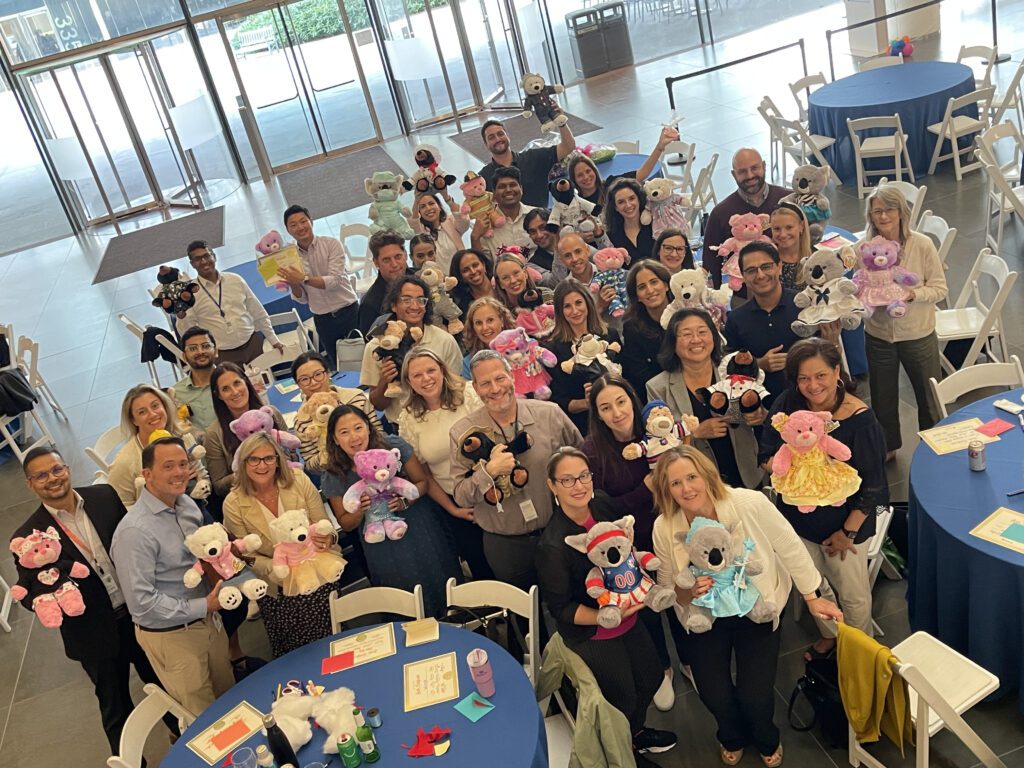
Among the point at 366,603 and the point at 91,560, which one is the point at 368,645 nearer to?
the point at 366,603

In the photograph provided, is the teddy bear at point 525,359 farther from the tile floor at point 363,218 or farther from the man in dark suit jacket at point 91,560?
the man in dark suit jacket at point 91,560

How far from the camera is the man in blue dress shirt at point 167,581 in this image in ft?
13.1

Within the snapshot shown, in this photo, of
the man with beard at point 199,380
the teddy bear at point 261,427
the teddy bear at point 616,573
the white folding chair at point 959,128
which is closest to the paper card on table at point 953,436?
the teddy bear at point 616,573

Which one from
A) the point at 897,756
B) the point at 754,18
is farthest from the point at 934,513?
the point at 754,18

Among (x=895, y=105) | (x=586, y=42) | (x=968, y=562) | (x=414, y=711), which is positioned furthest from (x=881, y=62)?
(x=414, y=711)

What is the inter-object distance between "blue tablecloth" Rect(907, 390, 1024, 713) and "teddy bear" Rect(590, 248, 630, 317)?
206 cm

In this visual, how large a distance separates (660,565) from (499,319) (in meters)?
1.95

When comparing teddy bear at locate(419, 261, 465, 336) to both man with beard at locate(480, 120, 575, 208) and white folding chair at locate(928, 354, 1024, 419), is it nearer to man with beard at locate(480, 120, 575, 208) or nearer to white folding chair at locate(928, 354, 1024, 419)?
man with beard at locate(480, 120, 575, 208)

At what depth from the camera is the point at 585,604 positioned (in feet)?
12.4

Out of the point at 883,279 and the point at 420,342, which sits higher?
the point at 420,342

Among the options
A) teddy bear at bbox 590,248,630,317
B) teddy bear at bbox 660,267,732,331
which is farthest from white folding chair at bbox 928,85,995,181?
teddy bear at bbox 660,267,732,331

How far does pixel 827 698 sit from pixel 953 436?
1.36 m

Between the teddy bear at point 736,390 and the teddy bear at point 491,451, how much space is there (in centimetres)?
96

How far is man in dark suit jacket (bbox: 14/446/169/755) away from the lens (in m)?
4.19
